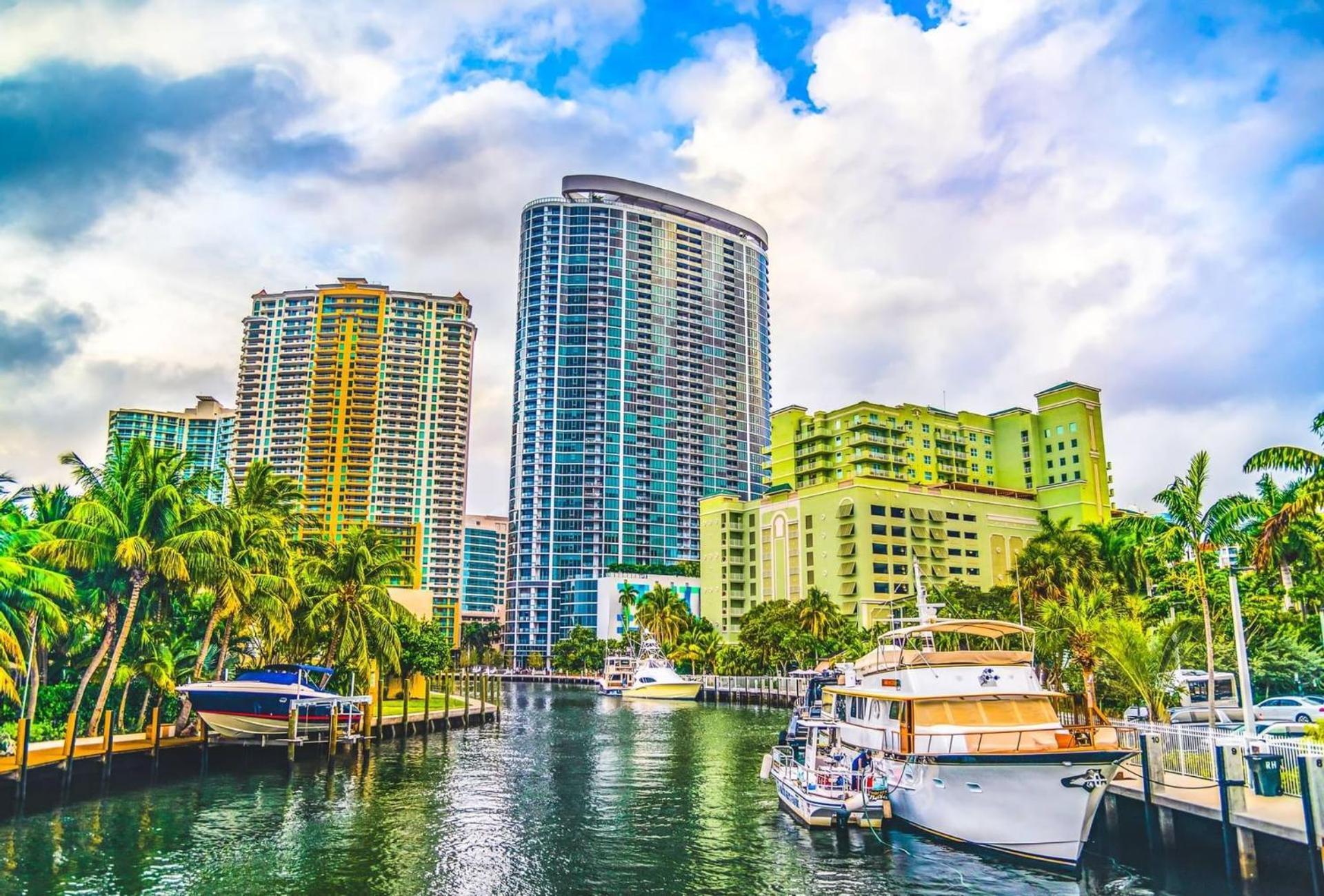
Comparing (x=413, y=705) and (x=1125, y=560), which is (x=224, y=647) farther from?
(x=1125, y=560)

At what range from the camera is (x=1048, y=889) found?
22062 mm

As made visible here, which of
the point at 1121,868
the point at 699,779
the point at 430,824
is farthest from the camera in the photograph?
the point at 699,779

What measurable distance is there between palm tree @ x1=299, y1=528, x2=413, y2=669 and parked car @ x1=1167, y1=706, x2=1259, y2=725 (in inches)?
1658

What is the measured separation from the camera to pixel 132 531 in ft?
125

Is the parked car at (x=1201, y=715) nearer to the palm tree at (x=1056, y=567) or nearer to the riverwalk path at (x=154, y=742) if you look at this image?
the palm tree at (x=1056, y=567)

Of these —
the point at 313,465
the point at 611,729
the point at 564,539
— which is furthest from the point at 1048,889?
the point at 313,465

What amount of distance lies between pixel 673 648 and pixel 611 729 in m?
60.8

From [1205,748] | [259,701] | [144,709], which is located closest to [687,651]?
[259,701]

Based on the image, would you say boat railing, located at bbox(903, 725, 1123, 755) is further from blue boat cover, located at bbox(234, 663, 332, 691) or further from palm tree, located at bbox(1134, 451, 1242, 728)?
blue boat cover, located at bbox(234, 663, 332, 691)

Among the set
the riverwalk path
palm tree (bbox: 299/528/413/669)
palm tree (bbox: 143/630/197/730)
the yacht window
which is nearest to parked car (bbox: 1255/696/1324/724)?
the yacht window

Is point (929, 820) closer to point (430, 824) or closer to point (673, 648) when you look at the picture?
point (430, 824)

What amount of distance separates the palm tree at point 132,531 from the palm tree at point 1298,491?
39.9 meters

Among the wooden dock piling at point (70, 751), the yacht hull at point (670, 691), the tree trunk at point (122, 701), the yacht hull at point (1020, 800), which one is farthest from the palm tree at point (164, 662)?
the yacht hull at point (670, 691)

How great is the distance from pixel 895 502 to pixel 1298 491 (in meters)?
87.1
